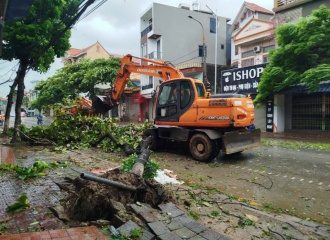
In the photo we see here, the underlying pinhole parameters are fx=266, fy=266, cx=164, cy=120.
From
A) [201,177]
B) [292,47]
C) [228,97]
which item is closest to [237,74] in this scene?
[292,47]

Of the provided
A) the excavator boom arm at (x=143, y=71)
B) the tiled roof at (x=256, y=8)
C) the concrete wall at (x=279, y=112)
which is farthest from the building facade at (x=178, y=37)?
the excavator boom arm at (x=143, y=71)

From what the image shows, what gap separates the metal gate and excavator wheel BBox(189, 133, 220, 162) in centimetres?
1134

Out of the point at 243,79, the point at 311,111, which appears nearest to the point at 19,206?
the point at 311,111

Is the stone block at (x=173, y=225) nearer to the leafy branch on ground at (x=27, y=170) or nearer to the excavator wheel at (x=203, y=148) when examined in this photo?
the leafy branch on ground at (x=27, y=170)

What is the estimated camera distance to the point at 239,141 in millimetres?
8711

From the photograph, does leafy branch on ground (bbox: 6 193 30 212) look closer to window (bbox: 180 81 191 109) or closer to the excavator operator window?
window (bbox: 180 81 191 109)

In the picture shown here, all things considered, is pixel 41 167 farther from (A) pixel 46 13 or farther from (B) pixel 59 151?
(A) pixel 46 13

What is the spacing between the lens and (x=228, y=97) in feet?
28.2

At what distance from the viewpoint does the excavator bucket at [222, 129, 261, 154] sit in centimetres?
824

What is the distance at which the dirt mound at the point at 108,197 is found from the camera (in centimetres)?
371

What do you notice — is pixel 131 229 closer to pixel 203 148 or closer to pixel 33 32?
pixel 203 148

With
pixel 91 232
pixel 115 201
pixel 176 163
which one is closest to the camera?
pixel 91 232

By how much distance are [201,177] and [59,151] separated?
5.89 meters

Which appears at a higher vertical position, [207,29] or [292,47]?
[207,29]
